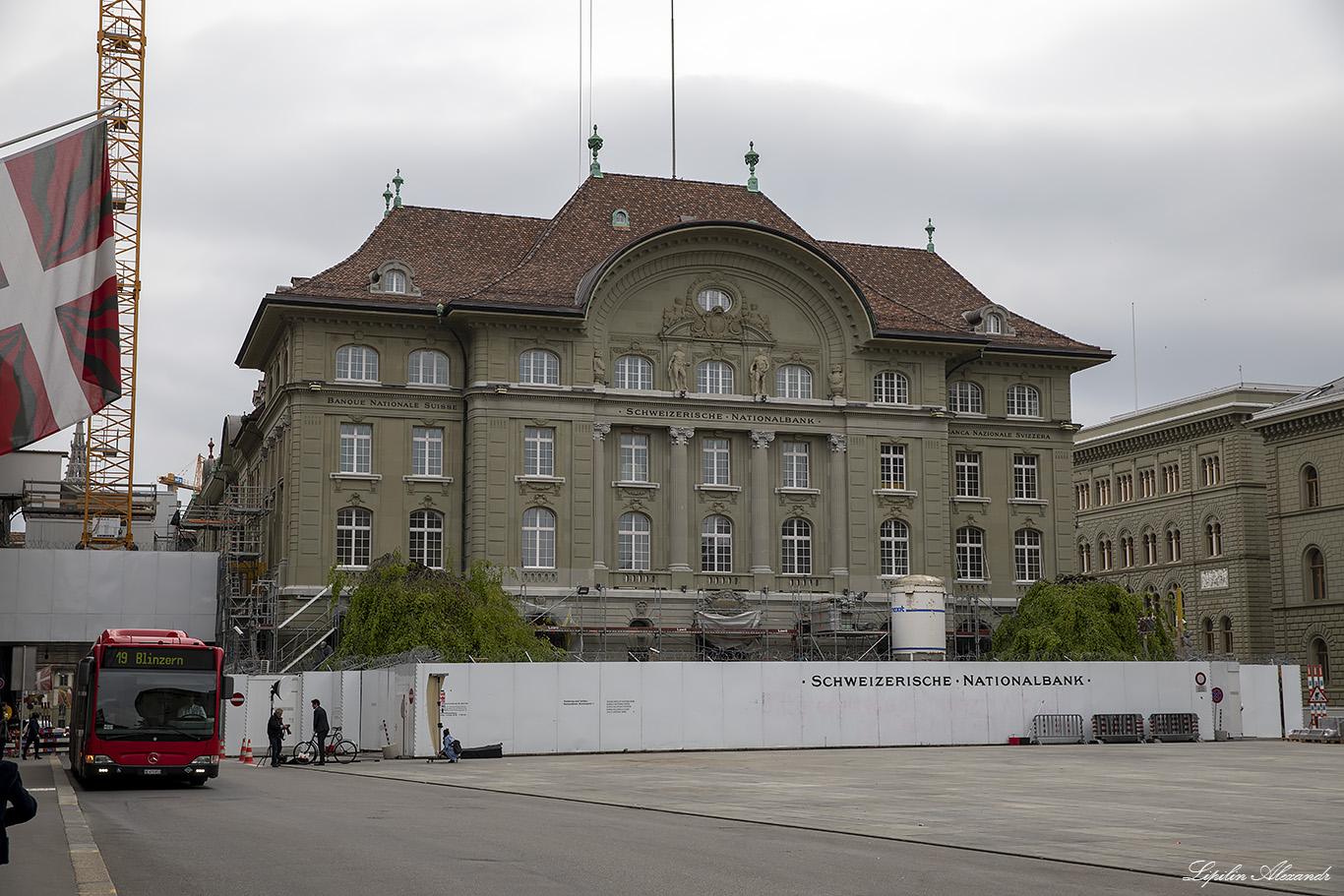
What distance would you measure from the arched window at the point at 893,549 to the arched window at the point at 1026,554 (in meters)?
5.83

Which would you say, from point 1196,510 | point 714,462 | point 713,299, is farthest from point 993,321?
point 1196,510

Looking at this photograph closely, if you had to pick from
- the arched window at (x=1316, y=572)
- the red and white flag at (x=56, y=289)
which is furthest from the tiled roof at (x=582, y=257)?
the red and white flag at (x=56, y=289)

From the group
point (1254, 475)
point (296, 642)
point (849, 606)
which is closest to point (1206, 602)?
point (1254, 475)

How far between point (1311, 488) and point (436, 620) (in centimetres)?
5392

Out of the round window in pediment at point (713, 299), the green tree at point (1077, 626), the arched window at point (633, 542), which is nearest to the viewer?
the green tree at point (1077, 626)

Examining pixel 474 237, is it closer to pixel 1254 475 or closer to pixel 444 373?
pixel 444 373

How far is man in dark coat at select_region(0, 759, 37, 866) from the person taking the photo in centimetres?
1007

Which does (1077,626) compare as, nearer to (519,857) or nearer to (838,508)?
(838,508)

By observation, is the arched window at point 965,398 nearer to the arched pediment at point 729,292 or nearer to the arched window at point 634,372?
the arched pediment at point 729,292

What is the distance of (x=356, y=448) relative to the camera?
6031 cm

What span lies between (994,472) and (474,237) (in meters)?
24.8

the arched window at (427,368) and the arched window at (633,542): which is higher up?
the arched window at (427,368)

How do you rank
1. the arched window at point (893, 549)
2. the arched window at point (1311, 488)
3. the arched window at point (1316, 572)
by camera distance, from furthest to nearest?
the arched window at point (1311, 488) → the arched window at point (1316, 572) → the arched window at point (893, 549)

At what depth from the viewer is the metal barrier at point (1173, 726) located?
51375 mm
